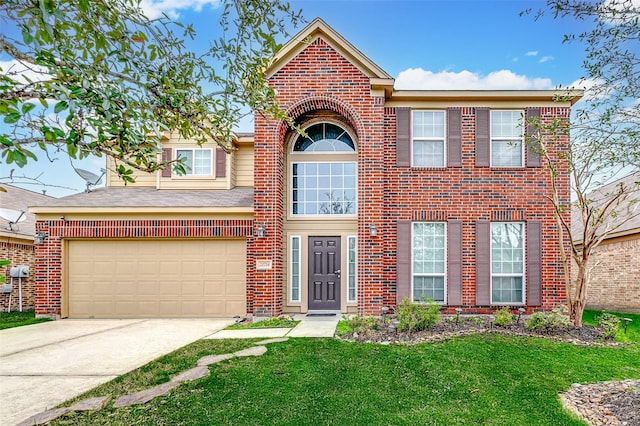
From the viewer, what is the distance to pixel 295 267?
1012 centimetres


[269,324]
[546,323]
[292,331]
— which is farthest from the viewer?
[269,324]

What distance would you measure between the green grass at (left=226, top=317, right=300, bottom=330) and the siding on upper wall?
205 inches

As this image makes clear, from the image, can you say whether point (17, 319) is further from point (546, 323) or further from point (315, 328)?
point (546, 323)

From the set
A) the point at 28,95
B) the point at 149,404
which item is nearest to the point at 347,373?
the point at 149,404

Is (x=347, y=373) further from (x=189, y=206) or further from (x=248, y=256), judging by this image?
(x=189, y=206)

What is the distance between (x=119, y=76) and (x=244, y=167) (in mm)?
9843

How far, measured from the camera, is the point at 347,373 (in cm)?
516

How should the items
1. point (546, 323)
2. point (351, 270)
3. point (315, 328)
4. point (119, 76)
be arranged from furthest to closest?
point (351, 270) < point (315, 328) < point (546, 323) < point (119, 76)

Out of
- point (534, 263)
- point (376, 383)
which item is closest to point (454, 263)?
point (534, 263)

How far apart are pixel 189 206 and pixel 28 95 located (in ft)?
25.5

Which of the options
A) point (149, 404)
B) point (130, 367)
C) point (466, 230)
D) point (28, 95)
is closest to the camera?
point (28, 95)

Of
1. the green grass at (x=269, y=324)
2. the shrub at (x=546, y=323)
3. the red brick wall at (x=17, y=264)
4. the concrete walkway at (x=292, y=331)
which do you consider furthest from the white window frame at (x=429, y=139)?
the red brick wall at (x=17, y=264)

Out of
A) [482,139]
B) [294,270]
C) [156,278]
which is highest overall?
[482,139]

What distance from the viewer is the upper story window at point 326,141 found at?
34.0 feet
